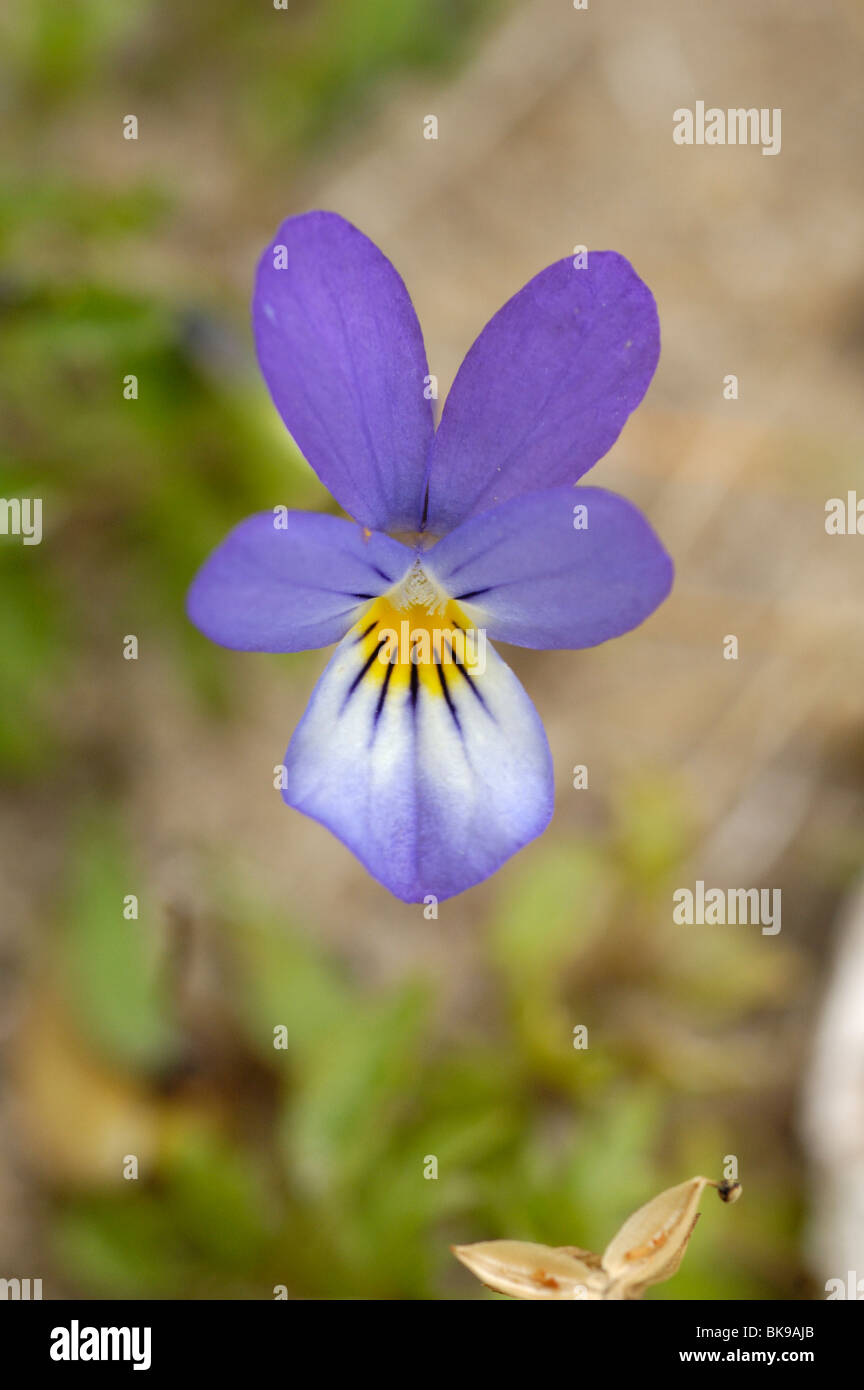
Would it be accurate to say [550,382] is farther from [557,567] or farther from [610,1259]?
[610,1259]

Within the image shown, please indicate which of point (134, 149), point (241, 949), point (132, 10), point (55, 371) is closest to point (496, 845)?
point (241, 949)

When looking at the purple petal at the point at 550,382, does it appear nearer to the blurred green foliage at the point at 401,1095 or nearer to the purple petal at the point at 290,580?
the purple petal at the point at 290,580

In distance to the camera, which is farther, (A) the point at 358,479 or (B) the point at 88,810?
(B) the point at 88,810

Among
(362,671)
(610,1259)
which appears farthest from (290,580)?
(610,1259)

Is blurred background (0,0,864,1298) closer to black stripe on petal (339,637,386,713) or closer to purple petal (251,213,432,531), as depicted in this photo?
Result: black stripe on petal (339,637,386,713)

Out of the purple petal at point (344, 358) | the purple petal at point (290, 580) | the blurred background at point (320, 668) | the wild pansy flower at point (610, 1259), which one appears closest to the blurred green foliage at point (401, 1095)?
the blurred background at point (320, 668)

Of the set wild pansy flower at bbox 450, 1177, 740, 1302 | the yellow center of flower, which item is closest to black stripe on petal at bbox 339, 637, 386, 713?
the yellow center of flower
